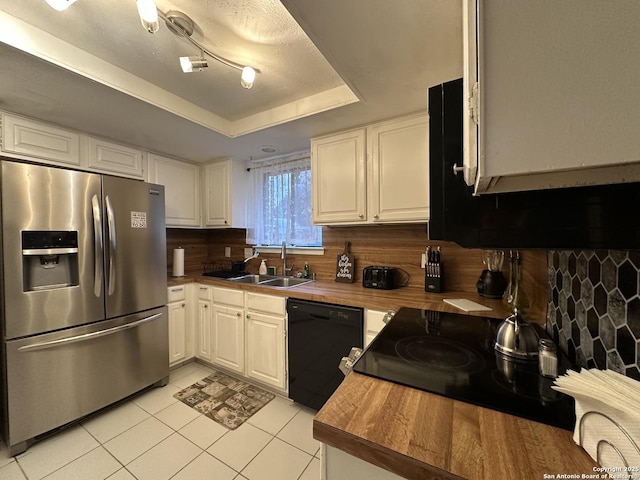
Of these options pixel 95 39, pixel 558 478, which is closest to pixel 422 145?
pixel 558 478

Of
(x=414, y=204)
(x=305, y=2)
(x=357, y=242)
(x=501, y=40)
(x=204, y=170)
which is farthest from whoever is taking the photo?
(x=204, y=170)

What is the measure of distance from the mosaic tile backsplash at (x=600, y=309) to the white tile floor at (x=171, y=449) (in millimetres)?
1423

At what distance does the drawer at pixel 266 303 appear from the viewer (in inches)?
77.0

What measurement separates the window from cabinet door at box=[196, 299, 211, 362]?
0.86 meters

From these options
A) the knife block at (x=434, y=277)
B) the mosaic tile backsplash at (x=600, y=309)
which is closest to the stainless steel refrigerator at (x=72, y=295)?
the knife block at (x=434, y=277)

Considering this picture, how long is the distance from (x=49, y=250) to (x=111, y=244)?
0.31 m

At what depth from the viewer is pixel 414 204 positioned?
5.92 feet

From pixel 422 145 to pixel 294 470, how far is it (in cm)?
217

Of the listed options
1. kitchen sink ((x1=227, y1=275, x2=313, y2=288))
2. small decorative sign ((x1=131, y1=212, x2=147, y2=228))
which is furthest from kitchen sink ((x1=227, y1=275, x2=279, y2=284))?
small decorative sign ((x1=131, y1=212, x2=147, y2=228))

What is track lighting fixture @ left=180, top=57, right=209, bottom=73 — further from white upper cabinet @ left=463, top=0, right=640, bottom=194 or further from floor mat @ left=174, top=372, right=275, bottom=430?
floor mat @ left=174, top=372, right=275, bottom=430

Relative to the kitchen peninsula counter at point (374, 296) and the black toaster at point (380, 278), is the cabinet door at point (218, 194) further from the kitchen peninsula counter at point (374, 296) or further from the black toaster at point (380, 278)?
the black toaster at point (380, 278)

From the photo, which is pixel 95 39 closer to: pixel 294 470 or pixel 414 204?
pixel 414 204

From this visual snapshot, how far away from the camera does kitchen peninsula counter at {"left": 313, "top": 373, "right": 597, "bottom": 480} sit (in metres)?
0.46

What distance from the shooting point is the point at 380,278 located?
1.99m
